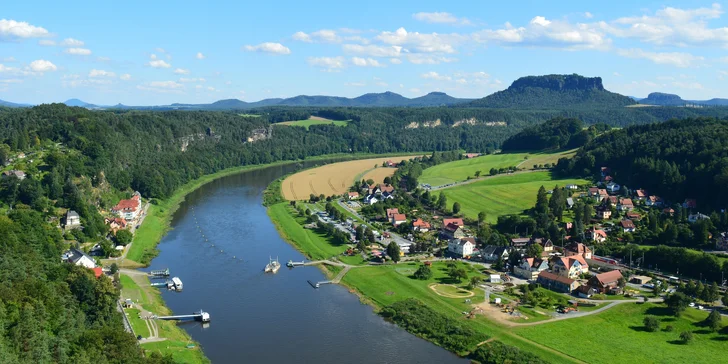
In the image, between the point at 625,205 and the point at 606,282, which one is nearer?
the point at 606,282

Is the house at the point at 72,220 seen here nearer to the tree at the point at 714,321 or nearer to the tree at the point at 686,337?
the tree at the point at 686,337

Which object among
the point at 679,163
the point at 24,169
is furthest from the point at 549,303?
the point at 24,169

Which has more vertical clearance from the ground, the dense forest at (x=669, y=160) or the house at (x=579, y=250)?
the dense forest at (x=669, y=160)

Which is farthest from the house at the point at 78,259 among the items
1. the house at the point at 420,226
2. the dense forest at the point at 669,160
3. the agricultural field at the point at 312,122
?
the agricultural field at the point at 312,122

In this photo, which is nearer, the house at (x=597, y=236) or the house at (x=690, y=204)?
the house at (x=597, y=236)

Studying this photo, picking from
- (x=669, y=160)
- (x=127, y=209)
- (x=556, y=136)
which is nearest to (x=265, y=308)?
(x=127, y=209)

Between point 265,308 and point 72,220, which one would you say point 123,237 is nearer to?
point 72,220

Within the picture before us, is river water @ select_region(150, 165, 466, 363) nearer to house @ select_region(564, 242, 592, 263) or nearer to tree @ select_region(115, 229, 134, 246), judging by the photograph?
tree @ select_region(115, 229, 134, 246)
